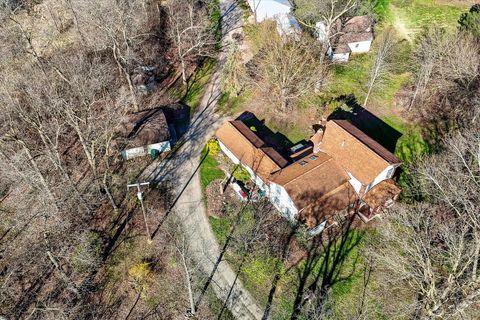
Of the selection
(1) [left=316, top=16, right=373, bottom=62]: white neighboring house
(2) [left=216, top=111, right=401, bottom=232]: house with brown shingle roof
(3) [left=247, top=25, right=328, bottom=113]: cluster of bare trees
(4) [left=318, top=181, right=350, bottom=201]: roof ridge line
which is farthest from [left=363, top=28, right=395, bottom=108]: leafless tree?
(4) [left=318, top=181, right=350, bottom=201]: roof ridge line

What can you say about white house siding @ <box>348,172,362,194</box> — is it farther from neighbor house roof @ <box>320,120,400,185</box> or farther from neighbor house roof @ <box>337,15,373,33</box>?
neighbor house roof @ <box>337,15,373,33</box>

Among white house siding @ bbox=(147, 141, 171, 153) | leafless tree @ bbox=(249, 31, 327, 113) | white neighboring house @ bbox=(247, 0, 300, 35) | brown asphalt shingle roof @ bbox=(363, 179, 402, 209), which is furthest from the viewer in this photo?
white neighboring house @ bbox=(247, 0, 300, 35)

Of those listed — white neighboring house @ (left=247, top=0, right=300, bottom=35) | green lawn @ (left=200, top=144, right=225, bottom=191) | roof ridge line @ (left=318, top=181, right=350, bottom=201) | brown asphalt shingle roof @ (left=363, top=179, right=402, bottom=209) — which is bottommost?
brown asphalt shingle roof @ (left=363, top=179, right=402, bottom=209)

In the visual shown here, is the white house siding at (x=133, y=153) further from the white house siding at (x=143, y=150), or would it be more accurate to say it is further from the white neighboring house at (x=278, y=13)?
the white neighboring house at (x=278, y=13)

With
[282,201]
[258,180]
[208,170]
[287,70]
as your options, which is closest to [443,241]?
[282,201]

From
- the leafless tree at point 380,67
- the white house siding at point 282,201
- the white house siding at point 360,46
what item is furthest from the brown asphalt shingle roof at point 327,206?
the white house siding at point 360,46

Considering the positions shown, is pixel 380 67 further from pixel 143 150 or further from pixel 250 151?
pixel 143 150
